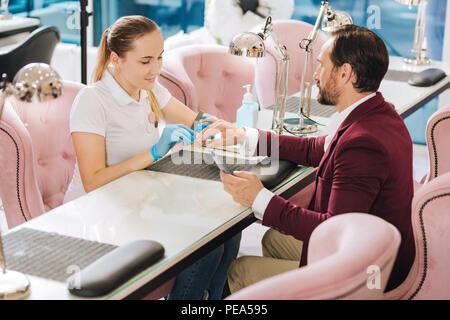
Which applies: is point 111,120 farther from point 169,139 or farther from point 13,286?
point 13,286

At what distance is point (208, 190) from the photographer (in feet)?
6.30

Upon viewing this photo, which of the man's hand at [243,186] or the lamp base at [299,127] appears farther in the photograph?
the lamp base at [299,127]

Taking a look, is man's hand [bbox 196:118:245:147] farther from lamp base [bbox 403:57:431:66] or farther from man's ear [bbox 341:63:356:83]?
lamp base [bbox 403:57:431:66]

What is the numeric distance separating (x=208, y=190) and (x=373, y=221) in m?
0.83

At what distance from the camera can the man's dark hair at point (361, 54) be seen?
1.79 m

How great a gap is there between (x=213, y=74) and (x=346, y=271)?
88.5 inches

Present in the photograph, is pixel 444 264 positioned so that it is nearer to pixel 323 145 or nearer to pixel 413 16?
pixel 323 145

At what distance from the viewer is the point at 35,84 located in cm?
131

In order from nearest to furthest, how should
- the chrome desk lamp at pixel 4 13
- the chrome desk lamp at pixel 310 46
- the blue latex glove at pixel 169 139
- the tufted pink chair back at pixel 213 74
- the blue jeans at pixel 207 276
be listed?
the blue jeans at pixel 207 276
the blue latex glove at pixel 169 139
the chrome desk lamp at pixel 310 46
the tufted pink chair back at pixel 213 74
the chrome desk lamp at pixel 4 13

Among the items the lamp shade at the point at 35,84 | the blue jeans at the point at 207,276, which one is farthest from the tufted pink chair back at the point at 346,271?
the blue jeans at the point at 207,276

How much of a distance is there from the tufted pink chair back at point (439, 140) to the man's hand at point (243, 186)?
84cm

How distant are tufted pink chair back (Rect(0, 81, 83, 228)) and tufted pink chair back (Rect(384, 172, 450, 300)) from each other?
112 centimetres

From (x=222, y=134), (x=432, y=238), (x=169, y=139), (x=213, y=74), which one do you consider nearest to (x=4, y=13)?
(x=213, y=74)

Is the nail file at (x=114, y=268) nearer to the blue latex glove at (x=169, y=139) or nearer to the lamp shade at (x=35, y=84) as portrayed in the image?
the lamp shade at (x=35, y=84)
